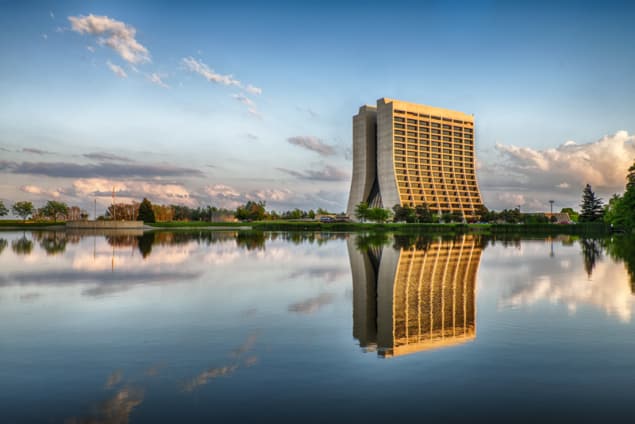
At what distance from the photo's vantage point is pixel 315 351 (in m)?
9.71

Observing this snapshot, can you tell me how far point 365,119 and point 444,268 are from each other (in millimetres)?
156140

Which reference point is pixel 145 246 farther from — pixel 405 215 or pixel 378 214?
pixel 405 215

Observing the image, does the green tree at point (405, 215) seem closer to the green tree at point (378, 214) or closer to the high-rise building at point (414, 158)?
the green tree at point (378, 214)

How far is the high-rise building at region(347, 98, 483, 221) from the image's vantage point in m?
165

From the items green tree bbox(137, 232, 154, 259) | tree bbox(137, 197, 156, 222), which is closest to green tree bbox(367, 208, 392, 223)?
tree bbox(137, 197, 156, 222)

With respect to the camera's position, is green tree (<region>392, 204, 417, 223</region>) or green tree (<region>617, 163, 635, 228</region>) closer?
green tree (<region>617, 163, 635, 228</region>)

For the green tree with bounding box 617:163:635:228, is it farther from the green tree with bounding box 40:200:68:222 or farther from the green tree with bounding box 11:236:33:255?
the green tree with bounding box 40:200:68:222

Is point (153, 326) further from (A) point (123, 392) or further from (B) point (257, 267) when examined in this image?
(B) point (257, 267)

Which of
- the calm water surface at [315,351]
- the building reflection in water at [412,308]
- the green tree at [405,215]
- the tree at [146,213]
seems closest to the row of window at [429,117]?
the green tree at [405,215]

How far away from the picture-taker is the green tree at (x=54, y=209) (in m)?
181

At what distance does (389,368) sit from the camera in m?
8.70

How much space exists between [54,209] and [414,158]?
140430mm

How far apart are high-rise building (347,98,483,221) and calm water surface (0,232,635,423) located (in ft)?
473

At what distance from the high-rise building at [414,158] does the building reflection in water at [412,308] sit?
451 feet
